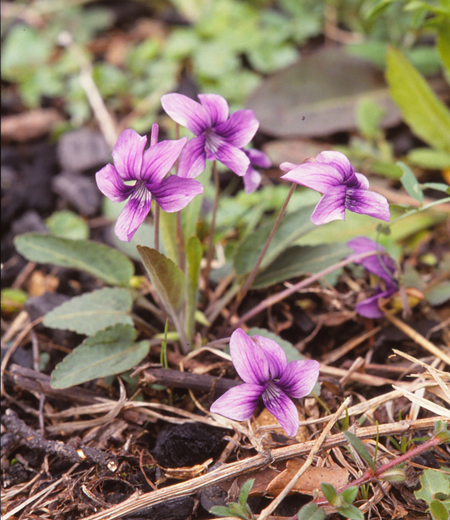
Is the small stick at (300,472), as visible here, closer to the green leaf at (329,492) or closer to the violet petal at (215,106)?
the green leaf at (329,492)

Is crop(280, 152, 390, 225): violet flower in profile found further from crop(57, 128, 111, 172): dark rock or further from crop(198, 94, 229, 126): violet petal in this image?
crop(57, 128, 111, 172): dark rock

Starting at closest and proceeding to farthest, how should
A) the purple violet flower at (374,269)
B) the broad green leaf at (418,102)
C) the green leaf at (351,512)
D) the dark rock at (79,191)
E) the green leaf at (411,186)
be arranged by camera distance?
the green leaf at (351,512) → the green leaf at (411,186) → the purple violet flower at (374,269) → the broad green leaf at (418,102) → the dark rock at (79,191)

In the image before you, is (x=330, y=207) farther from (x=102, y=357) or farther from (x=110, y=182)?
(x=102, y=357)

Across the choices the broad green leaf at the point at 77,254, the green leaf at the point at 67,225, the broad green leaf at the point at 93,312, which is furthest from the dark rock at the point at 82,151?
the broad green leaf at the point at 93,312

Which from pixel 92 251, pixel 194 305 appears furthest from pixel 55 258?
pixel 194 305

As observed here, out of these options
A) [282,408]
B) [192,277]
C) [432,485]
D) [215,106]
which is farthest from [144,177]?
[432,485]
